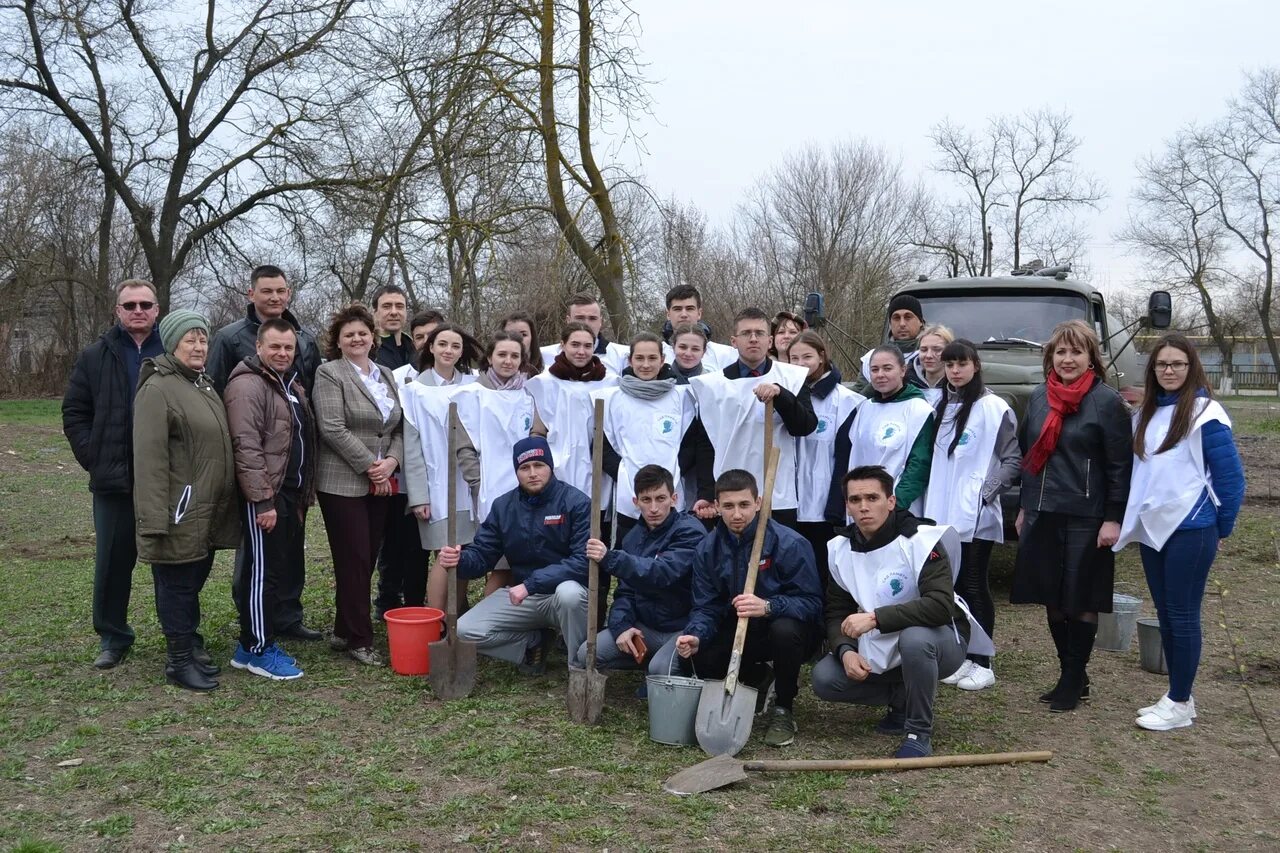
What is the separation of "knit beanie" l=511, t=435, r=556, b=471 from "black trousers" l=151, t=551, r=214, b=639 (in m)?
1.66

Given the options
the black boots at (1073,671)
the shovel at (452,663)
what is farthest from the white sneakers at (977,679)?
the shovel at (452,663)

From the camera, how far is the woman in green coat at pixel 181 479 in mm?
5000

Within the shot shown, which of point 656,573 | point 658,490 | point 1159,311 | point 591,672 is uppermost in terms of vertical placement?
point 1159,311

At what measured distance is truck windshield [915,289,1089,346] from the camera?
8195mm

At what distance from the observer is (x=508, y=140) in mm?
10688

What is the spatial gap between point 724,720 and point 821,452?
1932mm

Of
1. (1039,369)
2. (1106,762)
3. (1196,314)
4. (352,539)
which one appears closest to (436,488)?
(352,539)

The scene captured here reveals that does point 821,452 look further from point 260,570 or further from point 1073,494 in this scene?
point 260,570

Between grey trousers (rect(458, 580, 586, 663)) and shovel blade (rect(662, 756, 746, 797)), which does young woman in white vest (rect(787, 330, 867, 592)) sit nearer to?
grey trousers (rect(458, 580, 586, 663))

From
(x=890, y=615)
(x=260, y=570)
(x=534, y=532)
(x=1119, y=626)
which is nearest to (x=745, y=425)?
(x=534, y=532)

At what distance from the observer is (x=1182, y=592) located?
15.3ft

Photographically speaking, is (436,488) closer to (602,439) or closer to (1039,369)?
(602,439)

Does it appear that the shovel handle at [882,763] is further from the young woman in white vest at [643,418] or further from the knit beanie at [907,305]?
the knit beanie at [907,305]

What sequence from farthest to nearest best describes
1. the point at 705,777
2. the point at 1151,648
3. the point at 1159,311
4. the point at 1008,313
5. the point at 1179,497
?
the point at 1008,313, the point at 1159,311, the point at 1151,648, the point at 1179,497, the point at 705,777
